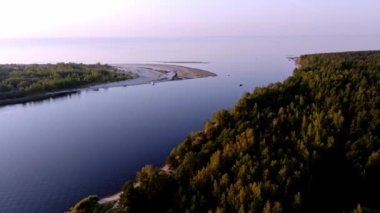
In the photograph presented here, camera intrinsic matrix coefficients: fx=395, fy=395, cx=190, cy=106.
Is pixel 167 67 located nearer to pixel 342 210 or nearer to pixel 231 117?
pixel 231 117

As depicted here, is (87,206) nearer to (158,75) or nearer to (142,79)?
(142,79)

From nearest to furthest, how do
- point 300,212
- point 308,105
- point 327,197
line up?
1. point 300,212
2. point 327,197
3. point 308,105

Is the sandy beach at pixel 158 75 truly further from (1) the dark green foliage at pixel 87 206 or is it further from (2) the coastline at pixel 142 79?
(1) the dark green foliage at pixel 87 206

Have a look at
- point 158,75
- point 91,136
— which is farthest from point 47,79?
point 91,136

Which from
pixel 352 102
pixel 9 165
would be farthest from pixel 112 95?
pixel 352 102

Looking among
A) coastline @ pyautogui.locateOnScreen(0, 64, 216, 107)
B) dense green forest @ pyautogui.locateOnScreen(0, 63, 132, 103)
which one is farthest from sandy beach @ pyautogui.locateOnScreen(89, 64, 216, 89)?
dense green forest @ pyautogui.locateOnScreen(0, 63, 132, 103)
